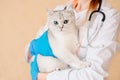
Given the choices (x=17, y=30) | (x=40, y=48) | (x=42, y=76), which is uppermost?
(x=17, y=30)

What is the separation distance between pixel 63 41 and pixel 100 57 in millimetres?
143

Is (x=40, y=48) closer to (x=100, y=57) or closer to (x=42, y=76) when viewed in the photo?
(x=42, y=76)

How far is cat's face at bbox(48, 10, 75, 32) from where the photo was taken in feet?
3.21

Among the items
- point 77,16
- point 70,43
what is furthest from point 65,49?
point 77,16

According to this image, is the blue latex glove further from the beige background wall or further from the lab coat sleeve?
the beige background wall

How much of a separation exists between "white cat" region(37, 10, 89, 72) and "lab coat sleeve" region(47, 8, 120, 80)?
0.03 meters

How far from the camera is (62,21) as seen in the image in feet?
3.21

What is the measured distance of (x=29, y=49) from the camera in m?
1.10

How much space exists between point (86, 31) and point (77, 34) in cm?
4

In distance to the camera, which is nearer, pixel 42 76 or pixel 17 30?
pixel 42 76

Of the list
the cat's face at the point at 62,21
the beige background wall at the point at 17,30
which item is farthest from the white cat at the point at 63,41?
the beige background wall at the point at 17,30

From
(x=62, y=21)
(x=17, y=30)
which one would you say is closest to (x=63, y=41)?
(x=62, y=21)

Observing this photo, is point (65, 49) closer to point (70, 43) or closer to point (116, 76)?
point (70, 43)

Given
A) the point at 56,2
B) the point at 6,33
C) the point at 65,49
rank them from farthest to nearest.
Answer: the point at 6,33, the point at 56,2, the point at 65,49
